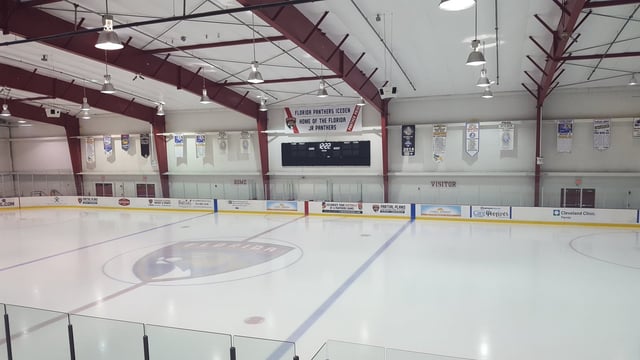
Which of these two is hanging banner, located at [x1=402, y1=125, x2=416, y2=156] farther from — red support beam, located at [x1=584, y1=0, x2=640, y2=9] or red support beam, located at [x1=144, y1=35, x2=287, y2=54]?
red support beam, located at [x1=584, y1=0, x2=640, y2=9]

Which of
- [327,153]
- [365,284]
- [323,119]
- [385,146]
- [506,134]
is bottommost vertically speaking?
[365,284]

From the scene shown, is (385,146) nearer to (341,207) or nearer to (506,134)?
(341,207)

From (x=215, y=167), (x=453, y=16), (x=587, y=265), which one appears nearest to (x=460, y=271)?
(x=587, y=265)

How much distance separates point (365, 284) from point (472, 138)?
12.2 meters

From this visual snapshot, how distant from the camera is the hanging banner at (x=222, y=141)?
23203 mm

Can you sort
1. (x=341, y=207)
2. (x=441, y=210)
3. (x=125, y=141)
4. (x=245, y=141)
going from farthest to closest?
1. (x=125, y=141)
2. (x=245, y=141)
3. (x=341, y=207)
4. (x=441, y=210)

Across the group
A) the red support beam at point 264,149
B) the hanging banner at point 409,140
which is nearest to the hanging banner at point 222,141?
the red support beam at point 264,149

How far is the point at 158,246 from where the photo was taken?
13.6 metres

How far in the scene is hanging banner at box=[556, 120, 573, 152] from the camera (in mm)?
17531

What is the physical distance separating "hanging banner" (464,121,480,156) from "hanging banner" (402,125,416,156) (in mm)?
2359

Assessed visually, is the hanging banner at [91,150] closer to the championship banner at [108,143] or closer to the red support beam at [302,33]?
the championship banner at [108,143]

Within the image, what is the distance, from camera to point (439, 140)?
1945cm

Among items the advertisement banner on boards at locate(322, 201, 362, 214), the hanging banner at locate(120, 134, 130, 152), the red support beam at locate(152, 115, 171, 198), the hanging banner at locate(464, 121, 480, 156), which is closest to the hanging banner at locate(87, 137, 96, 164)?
the hanging banner at locate(120, 134, 130, 152)

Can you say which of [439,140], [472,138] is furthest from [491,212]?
[439,140]
